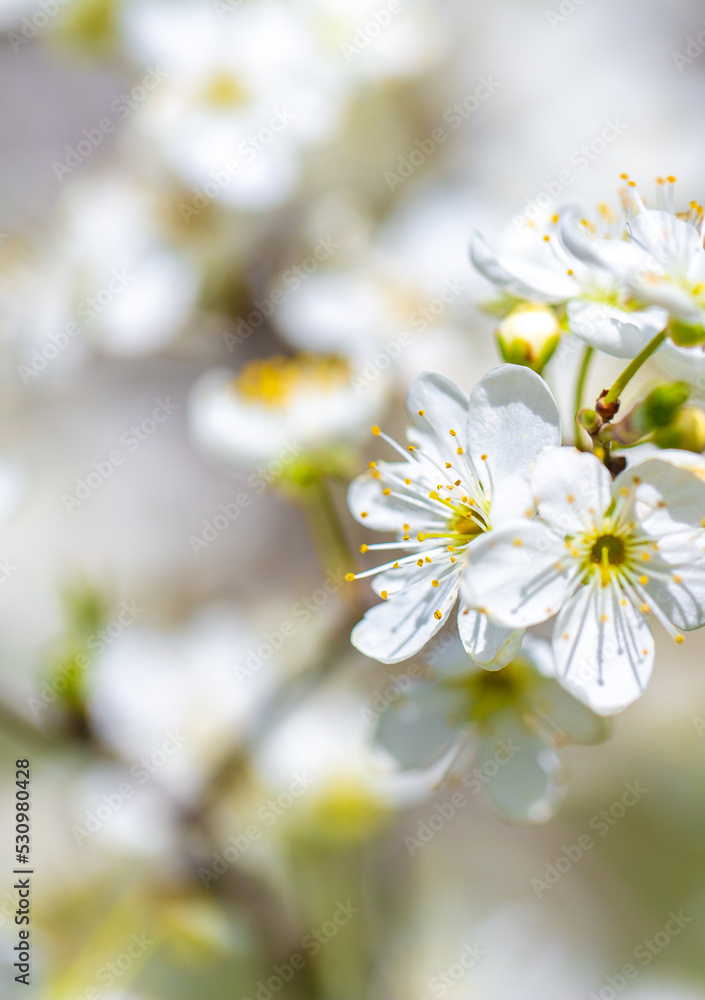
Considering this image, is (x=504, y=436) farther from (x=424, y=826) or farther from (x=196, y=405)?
(x=424, y=826)

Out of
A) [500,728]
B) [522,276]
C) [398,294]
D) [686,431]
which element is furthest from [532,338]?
[398,294]

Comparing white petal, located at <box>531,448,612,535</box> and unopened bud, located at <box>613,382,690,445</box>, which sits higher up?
unopened bud, located at <box>613,382,690,445</box>

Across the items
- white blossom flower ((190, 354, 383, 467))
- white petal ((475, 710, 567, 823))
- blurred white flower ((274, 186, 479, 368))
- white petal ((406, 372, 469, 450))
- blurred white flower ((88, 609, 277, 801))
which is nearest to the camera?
A: white petal ((406, 372, 469, 450))

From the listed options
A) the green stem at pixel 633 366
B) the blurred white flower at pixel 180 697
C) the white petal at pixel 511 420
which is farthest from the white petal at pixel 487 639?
the blurred white flower at pixel 180 697

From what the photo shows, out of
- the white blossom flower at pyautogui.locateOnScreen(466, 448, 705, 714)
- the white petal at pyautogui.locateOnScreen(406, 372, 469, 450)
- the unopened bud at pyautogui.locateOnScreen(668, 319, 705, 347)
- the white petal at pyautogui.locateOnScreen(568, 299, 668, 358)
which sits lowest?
the white blossom flower at pyautogui.locateOnScreen(466, 448, 705, 714)

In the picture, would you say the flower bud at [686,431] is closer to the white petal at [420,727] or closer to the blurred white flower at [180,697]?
the white petal at [420,727]

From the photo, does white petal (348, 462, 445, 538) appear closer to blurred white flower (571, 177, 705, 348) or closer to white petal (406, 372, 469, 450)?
white petal (406, 372, 469, 450)

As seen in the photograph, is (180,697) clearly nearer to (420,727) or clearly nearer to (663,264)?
(420,727)

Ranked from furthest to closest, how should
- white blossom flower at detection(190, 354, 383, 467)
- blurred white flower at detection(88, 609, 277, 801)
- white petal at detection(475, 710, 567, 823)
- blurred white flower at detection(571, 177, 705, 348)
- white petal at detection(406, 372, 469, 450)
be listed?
blurred white flower at detection(88, 609, 277, 801), white blossom flower at detection(190, 354, 383, 467), white petal at detection(475, 710, 567, 823), white petal at detection(406, 372, 469, 450), blurred white flower at detection(571, 177, 705, 348)

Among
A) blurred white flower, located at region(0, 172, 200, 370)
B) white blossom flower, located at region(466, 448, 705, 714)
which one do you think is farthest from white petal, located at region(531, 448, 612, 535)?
blurred white flower, located at region(0, 172, 200, 370)
